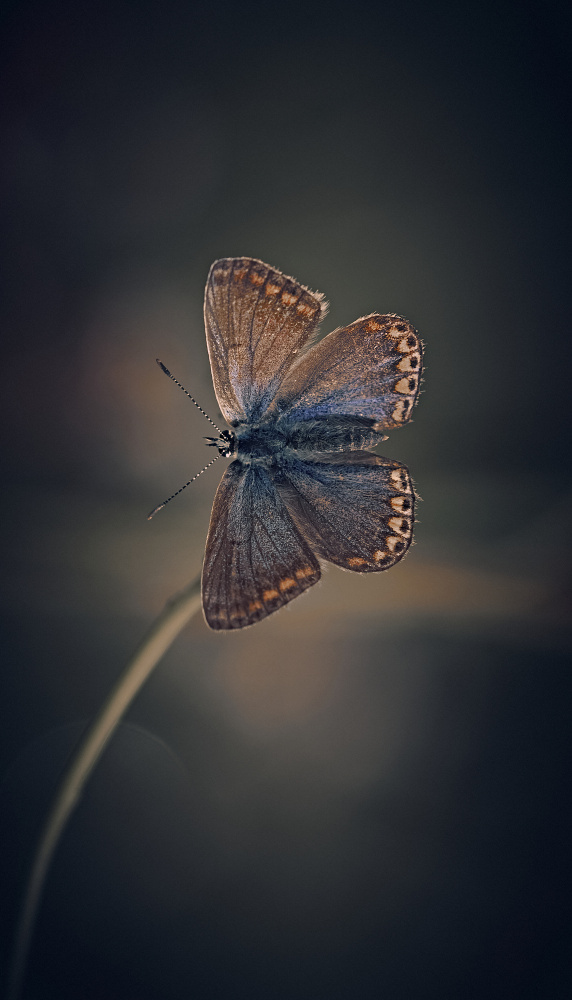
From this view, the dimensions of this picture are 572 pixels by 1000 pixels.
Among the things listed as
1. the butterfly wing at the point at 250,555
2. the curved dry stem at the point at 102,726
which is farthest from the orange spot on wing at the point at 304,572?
the curved dry stem at the point at 102,726

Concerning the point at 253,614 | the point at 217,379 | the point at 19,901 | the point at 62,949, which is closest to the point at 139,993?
the point at 62,949

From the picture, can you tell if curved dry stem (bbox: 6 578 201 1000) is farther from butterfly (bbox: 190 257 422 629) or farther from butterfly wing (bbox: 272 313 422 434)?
butterfly wing (bbox: 272 313 422 434)

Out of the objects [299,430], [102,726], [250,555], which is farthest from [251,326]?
[102,726]

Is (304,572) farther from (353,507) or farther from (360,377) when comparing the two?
(360,377)

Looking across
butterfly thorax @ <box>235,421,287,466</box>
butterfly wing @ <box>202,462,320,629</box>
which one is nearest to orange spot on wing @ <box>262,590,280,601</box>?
butterfly wing @ <box>202,462,320,629</box>

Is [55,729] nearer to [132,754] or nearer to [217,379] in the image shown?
[132,754]

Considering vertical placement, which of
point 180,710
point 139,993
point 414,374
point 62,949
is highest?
point 414,374

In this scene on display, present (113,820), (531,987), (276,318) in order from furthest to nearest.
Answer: (113,820) < (531,987) < (276,318)
